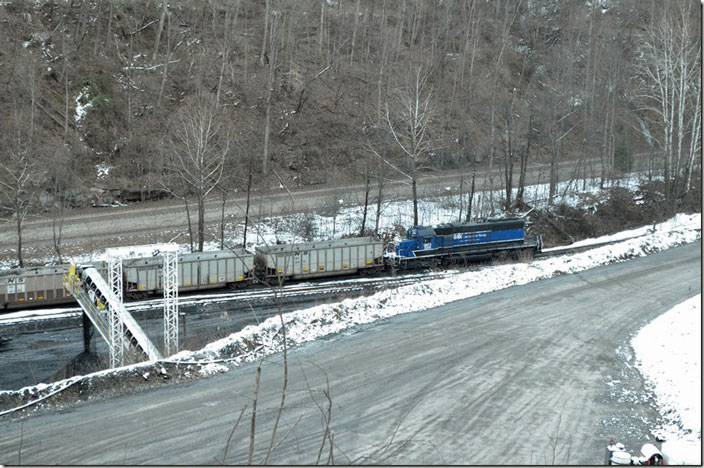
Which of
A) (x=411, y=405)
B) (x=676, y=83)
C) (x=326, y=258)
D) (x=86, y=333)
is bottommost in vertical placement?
(x=86, y=333)

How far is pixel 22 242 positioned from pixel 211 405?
26231 mm

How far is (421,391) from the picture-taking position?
17375 mm

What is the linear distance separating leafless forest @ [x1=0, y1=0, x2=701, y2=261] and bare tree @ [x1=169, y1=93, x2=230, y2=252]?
0.30 metres

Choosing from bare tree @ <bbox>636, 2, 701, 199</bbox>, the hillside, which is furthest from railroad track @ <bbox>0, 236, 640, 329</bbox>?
bare tree @ <bbox>636, 2, 701, 199</bbox>

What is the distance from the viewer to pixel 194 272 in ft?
115

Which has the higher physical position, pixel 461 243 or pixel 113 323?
pixel 461 243

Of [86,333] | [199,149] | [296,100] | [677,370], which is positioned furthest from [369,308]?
[296,100]

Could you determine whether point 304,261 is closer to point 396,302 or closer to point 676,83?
point 396,302

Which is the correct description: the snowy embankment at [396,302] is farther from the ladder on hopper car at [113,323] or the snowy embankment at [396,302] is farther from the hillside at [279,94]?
the hillside at [279,94]

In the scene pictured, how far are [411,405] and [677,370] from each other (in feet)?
26.2

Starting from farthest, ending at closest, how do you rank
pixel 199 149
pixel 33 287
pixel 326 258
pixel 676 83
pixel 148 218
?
pixel 676 83, pixel 148 218, pixel 326 258, pixel 199 149, pixel 33 287

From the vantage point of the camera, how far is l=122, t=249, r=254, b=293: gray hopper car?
33.7 meters

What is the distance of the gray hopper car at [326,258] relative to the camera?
36.9 m

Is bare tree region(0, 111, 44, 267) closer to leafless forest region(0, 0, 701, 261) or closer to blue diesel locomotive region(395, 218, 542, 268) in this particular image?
leafless forest region(0, 0, 701, 261)
